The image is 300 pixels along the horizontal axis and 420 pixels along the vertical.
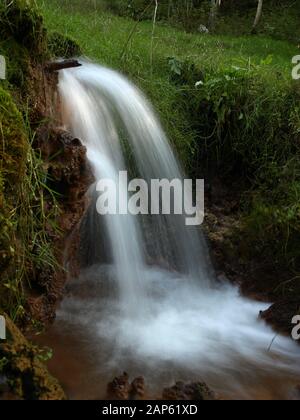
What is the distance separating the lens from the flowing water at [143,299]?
3.44 metres

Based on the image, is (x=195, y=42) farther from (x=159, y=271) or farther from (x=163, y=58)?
(x=159, y=271)

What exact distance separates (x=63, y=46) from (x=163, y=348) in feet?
13.0

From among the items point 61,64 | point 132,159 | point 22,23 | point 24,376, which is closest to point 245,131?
point 132,159

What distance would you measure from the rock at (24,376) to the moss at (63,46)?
403cm

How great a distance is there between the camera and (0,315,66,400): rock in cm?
256

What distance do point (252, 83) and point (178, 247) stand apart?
233 centimetres

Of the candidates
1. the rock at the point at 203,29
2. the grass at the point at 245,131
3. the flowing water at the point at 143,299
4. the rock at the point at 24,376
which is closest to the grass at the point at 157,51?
the grass at the point at 245,131

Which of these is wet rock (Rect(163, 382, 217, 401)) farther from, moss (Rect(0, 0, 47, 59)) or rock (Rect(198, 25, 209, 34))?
rock (Rect(198, 25, 209, 34))

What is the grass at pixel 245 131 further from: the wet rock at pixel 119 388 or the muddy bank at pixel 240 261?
the wet rock at pixel 119 388

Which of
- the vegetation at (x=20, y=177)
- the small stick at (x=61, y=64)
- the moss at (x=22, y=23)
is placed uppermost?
the moss at (x=22, y=23)

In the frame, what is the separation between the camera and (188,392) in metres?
2.95

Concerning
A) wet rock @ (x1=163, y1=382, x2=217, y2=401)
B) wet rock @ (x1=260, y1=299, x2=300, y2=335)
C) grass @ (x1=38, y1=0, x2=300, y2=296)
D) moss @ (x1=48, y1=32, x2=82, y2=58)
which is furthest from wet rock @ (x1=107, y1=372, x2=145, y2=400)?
moss @ (x1=48, y1=32, x2=82, y2=58)

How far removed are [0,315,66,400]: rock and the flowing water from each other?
1.32 feet

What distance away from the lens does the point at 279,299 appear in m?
4.75
